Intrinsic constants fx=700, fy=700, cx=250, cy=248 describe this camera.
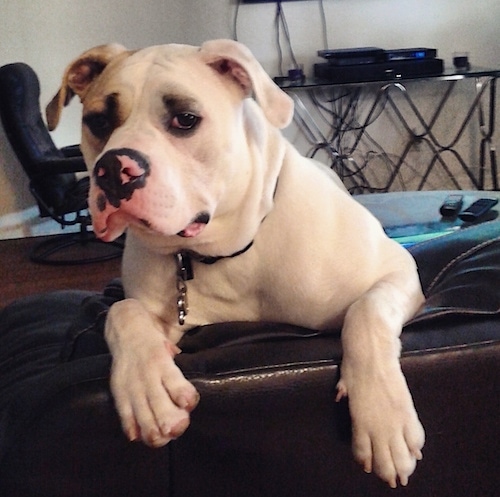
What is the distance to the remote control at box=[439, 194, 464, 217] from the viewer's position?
7.32ft

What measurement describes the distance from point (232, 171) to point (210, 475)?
50cm

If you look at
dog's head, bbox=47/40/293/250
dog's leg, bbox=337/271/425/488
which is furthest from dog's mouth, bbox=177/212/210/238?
dog's leg, bbox=337/271/425/488

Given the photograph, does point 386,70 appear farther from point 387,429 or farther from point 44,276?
point 387,429

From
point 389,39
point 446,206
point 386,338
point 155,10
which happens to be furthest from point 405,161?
point 386,338

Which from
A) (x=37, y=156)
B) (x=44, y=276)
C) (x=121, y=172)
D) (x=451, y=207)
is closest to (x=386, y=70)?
(x=451, y=207)

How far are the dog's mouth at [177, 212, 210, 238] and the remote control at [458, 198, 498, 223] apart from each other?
1.27 m

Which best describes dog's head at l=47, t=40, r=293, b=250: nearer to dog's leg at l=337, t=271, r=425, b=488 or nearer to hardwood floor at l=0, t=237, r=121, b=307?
dog's leg at l=337, t=271, r=425, b=488

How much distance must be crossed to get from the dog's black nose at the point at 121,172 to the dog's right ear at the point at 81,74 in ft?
1.05

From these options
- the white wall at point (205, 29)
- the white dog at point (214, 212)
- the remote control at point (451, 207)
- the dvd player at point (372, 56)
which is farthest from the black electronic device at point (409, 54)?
the white dog at point (214, 212)

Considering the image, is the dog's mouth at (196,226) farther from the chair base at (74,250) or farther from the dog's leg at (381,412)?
the chair base at (74,250)

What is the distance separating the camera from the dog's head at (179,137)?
3.34ft

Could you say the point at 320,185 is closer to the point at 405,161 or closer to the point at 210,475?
the point at 210,475

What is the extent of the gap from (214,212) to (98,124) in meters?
0.24

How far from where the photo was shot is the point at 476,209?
219 cm
